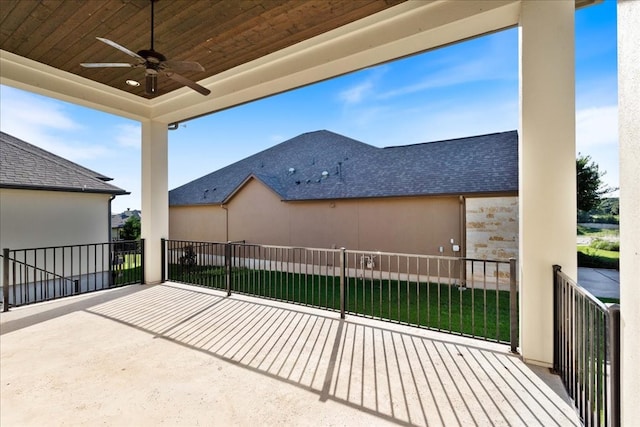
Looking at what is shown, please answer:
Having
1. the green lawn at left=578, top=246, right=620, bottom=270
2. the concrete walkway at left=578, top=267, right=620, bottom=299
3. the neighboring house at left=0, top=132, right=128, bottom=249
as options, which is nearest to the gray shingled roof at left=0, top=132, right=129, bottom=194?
the neighboring house at left=0, top=132, right=128, bottom=249

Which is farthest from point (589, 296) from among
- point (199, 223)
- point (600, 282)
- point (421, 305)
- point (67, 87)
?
point (199, 223)

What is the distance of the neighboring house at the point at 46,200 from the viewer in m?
7.14

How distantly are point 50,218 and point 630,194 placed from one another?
35.7 ft

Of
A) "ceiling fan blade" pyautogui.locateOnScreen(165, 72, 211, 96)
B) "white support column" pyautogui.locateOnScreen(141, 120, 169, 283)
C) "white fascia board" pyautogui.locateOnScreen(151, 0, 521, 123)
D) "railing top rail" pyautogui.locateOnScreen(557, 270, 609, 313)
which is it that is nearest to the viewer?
"railing top rail" pyautogui.locateOnScreen(557, 270, 609, 313)

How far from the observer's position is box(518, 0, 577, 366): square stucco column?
97.3 inches

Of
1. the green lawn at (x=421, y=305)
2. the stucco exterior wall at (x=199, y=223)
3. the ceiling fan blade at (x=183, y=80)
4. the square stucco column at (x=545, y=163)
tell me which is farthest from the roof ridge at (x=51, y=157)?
the square stucco column at (x=545, y=163)

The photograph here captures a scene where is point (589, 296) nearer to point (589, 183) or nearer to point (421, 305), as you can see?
point (421, 305)

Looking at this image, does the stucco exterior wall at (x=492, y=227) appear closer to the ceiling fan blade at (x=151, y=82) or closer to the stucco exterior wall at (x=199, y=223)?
the ceiling fan blade at (x=151, y=82)

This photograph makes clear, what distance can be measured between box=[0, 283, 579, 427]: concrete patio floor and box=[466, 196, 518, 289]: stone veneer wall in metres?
5.01

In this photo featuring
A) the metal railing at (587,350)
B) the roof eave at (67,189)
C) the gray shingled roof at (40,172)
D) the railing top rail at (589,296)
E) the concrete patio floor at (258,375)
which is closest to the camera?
the metal railing at (587,350)

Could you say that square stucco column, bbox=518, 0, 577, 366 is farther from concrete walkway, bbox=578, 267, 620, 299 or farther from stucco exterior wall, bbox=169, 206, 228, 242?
stucco exterior wall, bbox=169, 206, 228, 242

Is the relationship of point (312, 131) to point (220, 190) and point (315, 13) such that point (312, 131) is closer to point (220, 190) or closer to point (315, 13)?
point (220, 190)

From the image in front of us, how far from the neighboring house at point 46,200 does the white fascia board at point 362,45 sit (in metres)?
5.82

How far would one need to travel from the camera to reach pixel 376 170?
391 inches
